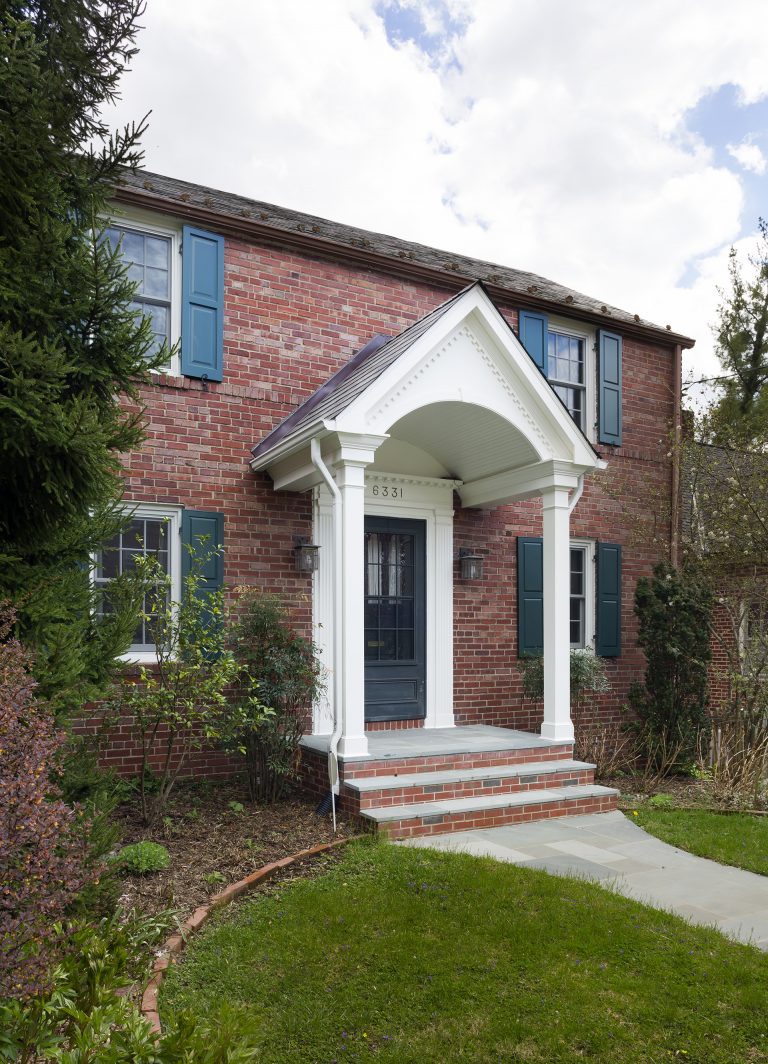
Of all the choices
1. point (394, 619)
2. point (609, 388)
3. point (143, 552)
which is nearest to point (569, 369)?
point (609, 388)

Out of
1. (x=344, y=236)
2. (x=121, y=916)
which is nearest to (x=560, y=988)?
(x=121, y=916)

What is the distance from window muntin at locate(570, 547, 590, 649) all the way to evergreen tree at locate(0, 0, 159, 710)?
7.35 meters

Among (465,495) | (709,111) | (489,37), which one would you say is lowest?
(465,495)

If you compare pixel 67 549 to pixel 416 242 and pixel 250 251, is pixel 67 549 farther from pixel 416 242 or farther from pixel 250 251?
pixel 416 242

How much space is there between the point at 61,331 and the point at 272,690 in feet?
12.4

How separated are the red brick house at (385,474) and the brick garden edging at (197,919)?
942mm

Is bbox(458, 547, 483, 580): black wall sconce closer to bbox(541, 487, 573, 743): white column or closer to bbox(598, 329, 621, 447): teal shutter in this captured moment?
bbox(541, 487, 573, 743): white column

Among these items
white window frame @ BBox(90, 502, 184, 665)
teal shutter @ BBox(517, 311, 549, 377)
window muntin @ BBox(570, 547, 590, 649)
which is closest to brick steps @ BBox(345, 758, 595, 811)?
white window frame @ BBox(90, 502, 184, 665)

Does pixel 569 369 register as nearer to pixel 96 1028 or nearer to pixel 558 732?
pixel 558 732

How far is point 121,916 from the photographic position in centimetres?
437

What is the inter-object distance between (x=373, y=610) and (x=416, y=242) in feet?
18.3

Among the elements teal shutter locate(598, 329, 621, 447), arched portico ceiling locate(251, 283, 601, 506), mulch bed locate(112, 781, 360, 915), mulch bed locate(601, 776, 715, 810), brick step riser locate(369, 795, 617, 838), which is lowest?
mulch bed locate(601, 776, 715, 810)

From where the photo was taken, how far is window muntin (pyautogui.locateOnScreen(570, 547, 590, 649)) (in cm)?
1056

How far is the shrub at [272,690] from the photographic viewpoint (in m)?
6.95
